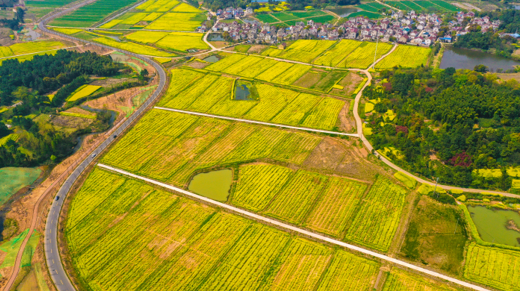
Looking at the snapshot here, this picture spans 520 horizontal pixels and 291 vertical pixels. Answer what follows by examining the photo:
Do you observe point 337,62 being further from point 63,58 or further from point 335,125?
point 63,58

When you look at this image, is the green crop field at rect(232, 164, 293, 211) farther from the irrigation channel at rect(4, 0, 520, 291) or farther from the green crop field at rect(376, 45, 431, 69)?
the green crop field at rect(376, 45, 431, 69)

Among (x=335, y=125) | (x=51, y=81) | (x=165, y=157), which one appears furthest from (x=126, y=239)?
(x=51, y=81)

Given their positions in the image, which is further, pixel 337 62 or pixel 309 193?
pixel 337 62

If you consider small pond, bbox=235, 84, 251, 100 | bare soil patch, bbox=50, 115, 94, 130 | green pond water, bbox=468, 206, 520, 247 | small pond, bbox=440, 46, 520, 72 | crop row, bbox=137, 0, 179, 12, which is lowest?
small pond, bbox=440, 46, 520, 72

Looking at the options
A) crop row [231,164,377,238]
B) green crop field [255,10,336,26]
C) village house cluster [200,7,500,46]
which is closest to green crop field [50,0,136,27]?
village house cluster [200,7,500,46]

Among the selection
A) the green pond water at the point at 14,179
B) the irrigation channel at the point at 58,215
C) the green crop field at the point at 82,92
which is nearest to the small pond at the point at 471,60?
the irrigation channel at the point at 58,215
